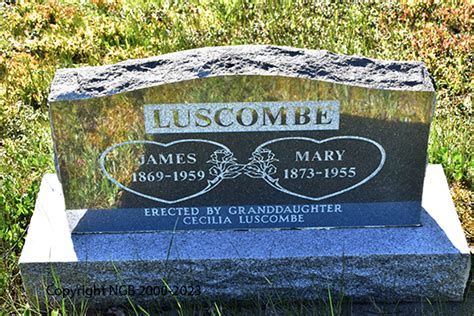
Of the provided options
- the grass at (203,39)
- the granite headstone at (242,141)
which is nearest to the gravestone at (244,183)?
the granite headstone at (242,141)

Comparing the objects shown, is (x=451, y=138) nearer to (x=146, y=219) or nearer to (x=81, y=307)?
(x=146, y=219)

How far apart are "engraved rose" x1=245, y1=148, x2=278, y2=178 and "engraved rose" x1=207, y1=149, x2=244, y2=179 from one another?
5 cm

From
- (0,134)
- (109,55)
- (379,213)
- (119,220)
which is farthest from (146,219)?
(109,55)

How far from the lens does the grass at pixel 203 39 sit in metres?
4.54

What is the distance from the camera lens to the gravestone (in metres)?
3.17

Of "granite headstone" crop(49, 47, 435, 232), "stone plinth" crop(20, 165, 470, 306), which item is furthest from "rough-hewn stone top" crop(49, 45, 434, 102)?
"stone plinth" crop(20, 165, 470, 306)

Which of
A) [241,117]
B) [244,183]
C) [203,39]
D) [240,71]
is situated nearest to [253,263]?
[244,183]

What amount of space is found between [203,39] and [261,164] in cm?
234

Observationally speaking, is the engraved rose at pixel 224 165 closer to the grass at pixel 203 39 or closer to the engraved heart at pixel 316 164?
the engraved heart at pixel 316 164

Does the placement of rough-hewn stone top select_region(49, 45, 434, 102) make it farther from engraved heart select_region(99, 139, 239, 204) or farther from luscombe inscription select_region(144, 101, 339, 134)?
engraved heart select_region(99, 139, 239, 204)

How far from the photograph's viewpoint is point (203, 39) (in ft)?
18.0

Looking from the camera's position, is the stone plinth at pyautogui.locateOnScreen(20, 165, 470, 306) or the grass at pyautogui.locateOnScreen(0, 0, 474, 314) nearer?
the stone plinth at pyautogui.locateOnScreen(20, 165, 470, 306)

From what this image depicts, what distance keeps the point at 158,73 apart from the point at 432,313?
1620 mm

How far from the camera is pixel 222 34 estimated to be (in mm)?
5562
